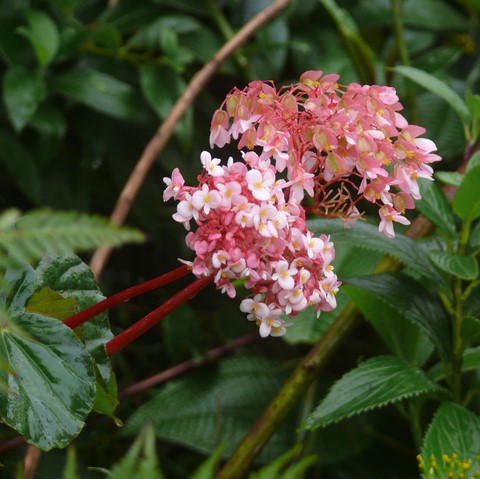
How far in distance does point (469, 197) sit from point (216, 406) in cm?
46

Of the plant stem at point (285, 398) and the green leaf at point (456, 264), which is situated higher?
the green leaf at point (456, 264)

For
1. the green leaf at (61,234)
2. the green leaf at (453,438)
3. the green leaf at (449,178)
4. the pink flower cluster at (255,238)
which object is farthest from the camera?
the green leaf at (449,178)

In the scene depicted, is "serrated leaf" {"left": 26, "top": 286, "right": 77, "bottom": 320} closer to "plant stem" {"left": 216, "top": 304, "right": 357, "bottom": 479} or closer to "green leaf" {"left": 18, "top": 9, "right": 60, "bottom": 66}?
"plant stem" {"left": 216, "top": 304, "right": 357, "bottom": 479}

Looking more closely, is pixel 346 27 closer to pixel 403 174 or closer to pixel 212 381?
pixel 212 381

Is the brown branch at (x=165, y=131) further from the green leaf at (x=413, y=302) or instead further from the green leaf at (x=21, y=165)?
the green leaf at (x=413, y=302)

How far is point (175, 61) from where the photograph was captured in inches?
48.4

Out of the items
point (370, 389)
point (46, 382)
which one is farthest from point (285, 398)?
point (46, 382)

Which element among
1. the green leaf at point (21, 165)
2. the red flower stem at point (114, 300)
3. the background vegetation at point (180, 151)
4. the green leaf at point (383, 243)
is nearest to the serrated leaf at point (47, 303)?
the red flower stem at point (114, 300)

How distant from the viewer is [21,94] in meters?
1.14

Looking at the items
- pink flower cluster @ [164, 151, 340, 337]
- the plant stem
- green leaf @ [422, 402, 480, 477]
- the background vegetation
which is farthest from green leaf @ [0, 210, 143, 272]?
the background vegetation

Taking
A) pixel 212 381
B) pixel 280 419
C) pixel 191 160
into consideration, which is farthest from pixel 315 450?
pixel 191 160

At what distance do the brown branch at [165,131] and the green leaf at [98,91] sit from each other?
0.11 meters

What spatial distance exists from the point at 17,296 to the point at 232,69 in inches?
32.5

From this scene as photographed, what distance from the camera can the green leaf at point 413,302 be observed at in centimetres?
78
